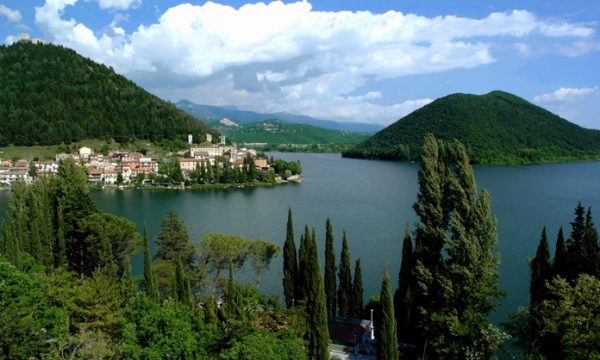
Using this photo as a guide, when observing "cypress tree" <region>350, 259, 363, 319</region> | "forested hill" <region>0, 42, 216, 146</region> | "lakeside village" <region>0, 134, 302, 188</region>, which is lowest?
"cypress tree" <region>350, 259, 363, 319</region>

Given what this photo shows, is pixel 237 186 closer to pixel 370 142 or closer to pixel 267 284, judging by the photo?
pixel 267 284

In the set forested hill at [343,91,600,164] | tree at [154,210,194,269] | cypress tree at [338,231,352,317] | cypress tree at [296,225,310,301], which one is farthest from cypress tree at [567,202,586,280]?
forested hill at [343,91,600,164]

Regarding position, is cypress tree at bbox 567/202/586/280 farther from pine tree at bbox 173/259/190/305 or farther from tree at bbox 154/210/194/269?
tree at bbox 154/210/194/269

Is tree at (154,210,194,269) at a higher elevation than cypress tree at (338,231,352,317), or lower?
higher

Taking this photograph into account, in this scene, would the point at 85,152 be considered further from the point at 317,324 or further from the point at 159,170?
the point at 317,324

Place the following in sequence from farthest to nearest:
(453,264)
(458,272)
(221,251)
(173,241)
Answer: (173,241) < (221,251) < (453,264) < (458,272)

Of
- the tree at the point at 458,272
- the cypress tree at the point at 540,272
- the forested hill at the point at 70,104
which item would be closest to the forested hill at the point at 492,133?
the forested hill at the point at 70,104

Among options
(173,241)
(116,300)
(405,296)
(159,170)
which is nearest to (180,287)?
(116,300)

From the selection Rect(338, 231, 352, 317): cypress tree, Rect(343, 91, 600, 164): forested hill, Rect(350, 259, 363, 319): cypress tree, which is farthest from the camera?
Rect(343, 91, 600, 164): forested hill

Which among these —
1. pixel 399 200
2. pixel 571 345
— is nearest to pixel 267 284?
pixel 571 345
